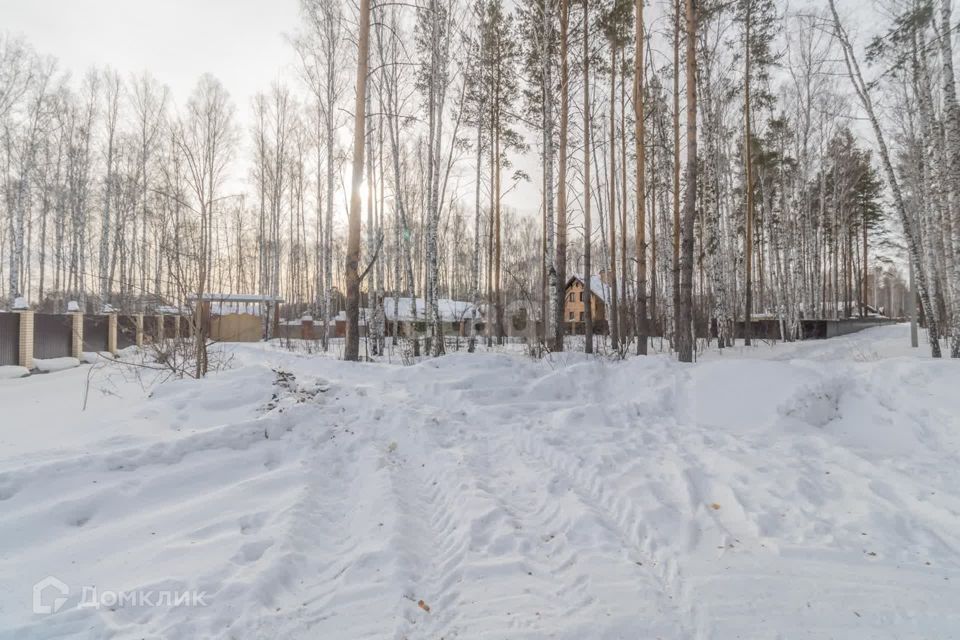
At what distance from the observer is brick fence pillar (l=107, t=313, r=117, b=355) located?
16250 millimetres

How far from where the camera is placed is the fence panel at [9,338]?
446 inches

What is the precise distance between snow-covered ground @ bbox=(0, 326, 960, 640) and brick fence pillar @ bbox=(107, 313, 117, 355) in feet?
44.6

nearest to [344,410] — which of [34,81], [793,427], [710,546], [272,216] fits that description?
[710,546]

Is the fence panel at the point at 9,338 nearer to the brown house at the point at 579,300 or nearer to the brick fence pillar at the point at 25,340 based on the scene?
the brick fence pillar at the point at 25,340

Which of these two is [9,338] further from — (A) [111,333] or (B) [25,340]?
(A) [111,333]

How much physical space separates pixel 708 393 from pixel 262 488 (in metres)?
5.40

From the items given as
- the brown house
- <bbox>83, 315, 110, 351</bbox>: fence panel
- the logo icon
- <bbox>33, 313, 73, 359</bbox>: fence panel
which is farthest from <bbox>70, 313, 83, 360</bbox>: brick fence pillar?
the brown house

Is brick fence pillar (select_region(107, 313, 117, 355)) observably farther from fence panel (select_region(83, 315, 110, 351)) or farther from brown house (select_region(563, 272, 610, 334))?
brown house (select_region(563, 272, 610, 334))

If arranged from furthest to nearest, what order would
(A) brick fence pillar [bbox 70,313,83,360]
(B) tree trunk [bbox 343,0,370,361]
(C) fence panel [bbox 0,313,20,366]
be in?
(A) brick fence pillar [bbox 70,313,83,360], (C) fence panel [bbox 0,313,20,366], (B) tree trunk [bbox 343,0,370,361]

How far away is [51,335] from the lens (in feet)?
43.2

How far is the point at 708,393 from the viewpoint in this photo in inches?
218

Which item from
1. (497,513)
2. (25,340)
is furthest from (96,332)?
(497,513)

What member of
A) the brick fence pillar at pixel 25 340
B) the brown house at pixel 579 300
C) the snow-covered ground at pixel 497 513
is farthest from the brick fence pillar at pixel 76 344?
the brown house at pixel 579 300

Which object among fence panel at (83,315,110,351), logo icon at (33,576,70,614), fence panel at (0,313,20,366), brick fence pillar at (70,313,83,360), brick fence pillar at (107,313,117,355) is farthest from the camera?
brick fence pillar at (107,313,117,355)
